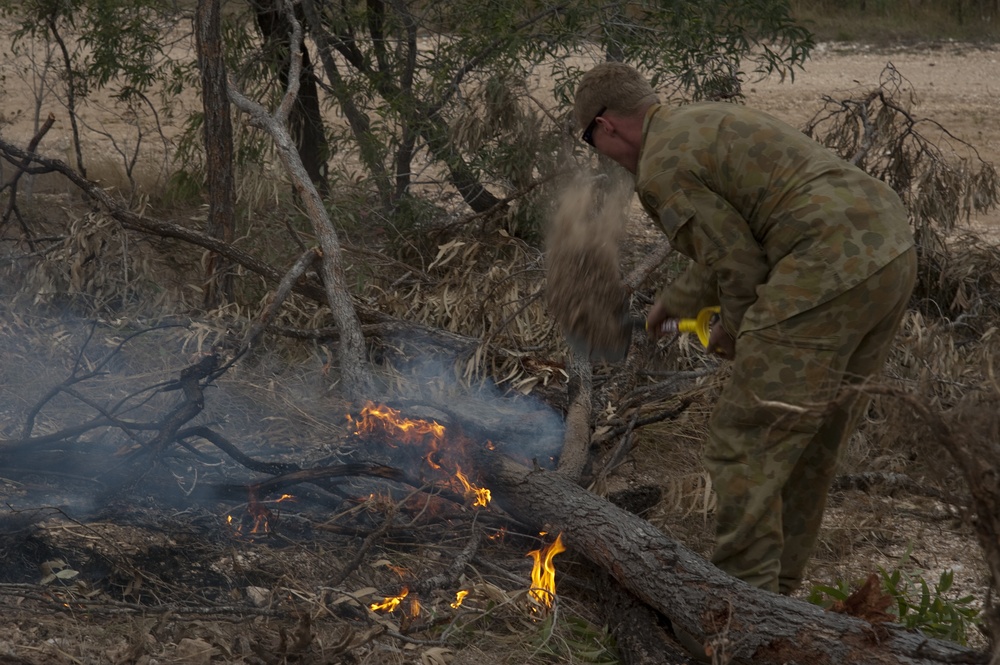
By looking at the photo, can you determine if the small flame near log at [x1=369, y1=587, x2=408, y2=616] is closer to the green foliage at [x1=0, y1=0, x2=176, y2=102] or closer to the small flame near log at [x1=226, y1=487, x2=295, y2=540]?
the small flame near log at [x1=226, y1=487, x2=295, y2=540]

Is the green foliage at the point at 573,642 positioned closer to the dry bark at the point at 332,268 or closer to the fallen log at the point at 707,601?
the fallen log at the point at 707,601

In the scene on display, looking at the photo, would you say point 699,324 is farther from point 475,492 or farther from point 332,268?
point 332,268

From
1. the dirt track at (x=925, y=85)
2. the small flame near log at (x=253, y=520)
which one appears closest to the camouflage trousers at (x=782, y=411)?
the small flame near log at (x=253, y=520)

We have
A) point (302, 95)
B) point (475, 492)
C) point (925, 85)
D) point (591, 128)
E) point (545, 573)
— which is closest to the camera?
point (591, 128)

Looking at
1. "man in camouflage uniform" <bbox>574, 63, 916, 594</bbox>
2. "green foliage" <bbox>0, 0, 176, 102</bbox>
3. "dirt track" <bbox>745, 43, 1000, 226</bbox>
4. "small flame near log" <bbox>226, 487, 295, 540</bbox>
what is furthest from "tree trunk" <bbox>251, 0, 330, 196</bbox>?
"dirt track" <bbox>745, 43, 1000, 226</bbox>

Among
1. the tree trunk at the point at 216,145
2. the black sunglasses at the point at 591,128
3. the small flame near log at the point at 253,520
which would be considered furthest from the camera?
the tree trunk at the point at 216,145

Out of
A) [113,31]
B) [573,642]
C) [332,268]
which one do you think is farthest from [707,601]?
[113,31]

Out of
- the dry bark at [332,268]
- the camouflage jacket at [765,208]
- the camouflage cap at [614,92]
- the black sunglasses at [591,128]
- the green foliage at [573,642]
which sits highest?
the camouflage cap at [614,92]

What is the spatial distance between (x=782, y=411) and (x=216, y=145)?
3.56 m

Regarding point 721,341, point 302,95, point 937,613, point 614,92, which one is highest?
point 614,92

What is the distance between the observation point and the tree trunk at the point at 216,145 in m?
5.42

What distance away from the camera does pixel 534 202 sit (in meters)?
6.19

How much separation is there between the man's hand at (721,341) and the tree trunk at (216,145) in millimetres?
2774

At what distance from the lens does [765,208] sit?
10.5 feet
